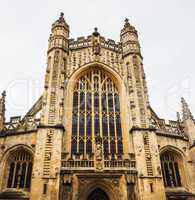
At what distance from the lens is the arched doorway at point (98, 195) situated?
13.6 metres

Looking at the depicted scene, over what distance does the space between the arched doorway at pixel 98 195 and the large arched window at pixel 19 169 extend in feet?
13.3

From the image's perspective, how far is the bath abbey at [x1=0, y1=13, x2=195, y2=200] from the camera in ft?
44.7

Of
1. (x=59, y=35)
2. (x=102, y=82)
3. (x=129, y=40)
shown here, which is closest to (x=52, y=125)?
(x=102, y=82)

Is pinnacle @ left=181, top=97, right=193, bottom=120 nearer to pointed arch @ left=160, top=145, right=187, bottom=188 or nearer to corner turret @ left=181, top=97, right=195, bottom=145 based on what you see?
corner turret @ left=181, top=97, right=195, bottom=145

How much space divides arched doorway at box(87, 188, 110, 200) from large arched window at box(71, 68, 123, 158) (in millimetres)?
2107

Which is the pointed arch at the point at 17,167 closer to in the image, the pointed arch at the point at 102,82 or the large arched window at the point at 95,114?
the pointed arch at the point at 102,82

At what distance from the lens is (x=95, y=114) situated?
1716 cm

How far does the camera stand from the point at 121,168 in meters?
14.0

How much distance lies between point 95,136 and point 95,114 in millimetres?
1871

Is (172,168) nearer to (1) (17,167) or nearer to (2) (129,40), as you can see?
(1) (17,167)

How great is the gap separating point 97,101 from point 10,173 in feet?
25.2

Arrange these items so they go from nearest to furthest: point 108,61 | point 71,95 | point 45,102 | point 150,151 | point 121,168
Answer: point 121,168 → point 150,151 → point 45,102 → point 71,95 → point 108,61

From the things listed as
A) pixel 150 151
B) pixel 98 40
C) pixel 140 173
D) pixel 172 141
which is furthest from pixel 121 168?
pixel 98 40

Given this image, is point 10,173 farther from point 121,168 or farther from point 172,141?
point 172,141
